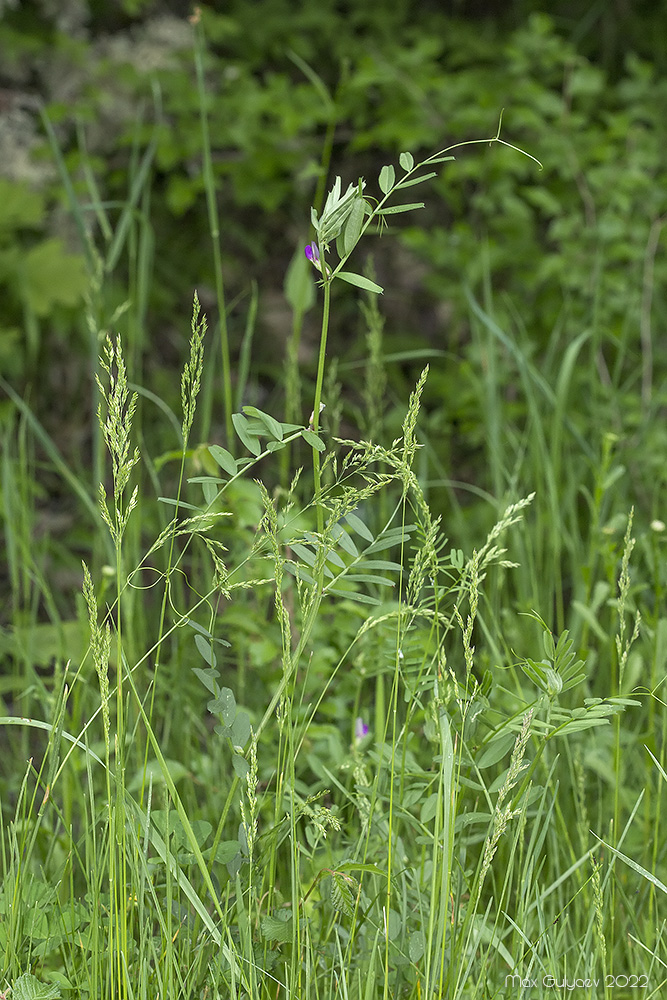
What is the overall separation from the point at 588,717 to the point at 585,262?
2.00 meters

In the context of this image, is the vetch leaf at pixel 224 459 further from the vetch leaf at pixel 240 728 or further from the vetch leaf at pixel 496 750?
the vetch leaf at pixel 496 750

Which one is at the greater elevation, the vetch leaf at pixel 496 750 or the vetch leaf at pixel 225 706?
the vetch leaf at pixel 225 706

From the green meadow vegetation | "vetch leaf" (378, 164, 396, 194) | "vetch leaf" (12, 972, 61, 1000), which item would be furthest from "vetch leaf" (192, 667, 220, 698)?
"vetch leaf" (378, 164, 396, 194)

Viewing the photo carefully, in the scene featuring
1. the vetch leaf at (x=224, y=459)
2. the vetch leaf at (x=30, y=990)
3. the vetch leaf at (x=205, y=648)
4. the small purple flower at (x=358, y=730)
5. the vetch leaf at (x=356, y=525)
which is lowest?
the vetch leaf at (x=30, y=990)

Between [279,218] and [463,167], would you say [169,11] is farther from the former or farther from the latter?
[463,167]

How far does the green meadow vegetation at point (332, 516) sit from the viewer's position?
838mm

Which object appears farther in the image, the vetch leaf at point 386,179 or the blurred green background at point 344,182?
the blurred green background at point 344,182

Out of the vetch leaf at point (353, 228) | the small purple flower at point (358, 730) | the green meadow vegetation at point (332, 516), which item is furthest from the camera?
the small purple flower at point (358, 730)

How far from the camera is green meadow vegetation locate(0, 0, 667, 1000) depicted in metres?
0.84

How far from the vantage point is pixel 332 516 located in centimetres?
77

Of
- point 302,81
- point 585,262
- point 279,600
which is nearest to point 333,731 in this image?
point 279,600

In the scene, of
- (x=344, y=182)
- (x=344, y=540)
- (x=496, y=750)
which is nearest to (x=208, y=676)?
(x=344, y=540)

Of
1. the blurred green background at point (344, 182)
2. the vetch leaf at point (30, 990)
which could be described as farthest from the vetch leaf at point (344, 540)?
the blurred green background at point (344, 182)

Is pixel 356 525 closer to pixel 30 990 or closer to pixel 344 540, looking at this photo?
pixel 344 540
